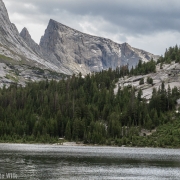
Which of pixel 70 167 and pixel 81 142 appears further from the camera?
pixel 81 142

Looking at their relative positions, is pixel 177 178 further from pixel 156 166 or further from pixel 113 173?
pixel 156 166

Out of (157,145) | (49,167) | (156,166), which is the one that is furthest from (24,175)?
(157,145)

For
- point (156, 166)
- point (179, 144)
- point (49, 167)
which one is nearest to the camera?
point (49, 167)

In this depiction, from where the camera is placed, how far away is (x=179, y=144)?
174250 millimetres

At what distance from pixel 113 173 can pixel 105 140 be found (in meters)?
107

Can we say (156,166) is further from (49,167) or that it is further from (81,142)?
(81,142)

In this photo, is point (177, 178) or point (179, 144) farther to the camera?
point (179, 144)

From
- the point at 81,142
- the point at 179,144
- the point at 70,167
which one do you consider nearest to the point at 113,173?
the point at 70,167

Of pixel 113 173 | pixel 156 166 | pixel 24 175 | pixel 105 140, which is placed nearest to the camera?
pixel 24 175

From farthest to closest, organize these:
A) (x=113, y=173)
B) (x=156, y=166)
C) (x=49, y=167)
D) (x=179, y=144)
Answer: (x=179, y=144) < (x=156, y=166) < (x=49, y=167) < (x=113, y=173)

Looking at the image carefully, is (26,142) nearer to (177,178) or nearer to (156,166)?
(156,166)

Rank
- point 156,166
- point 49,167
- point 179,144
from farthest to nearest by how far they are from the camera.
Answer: point 179,144, point 156,166, point 49,167

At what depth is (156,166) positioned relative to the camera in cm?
9950

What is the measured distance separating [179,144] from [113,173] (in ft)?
319
